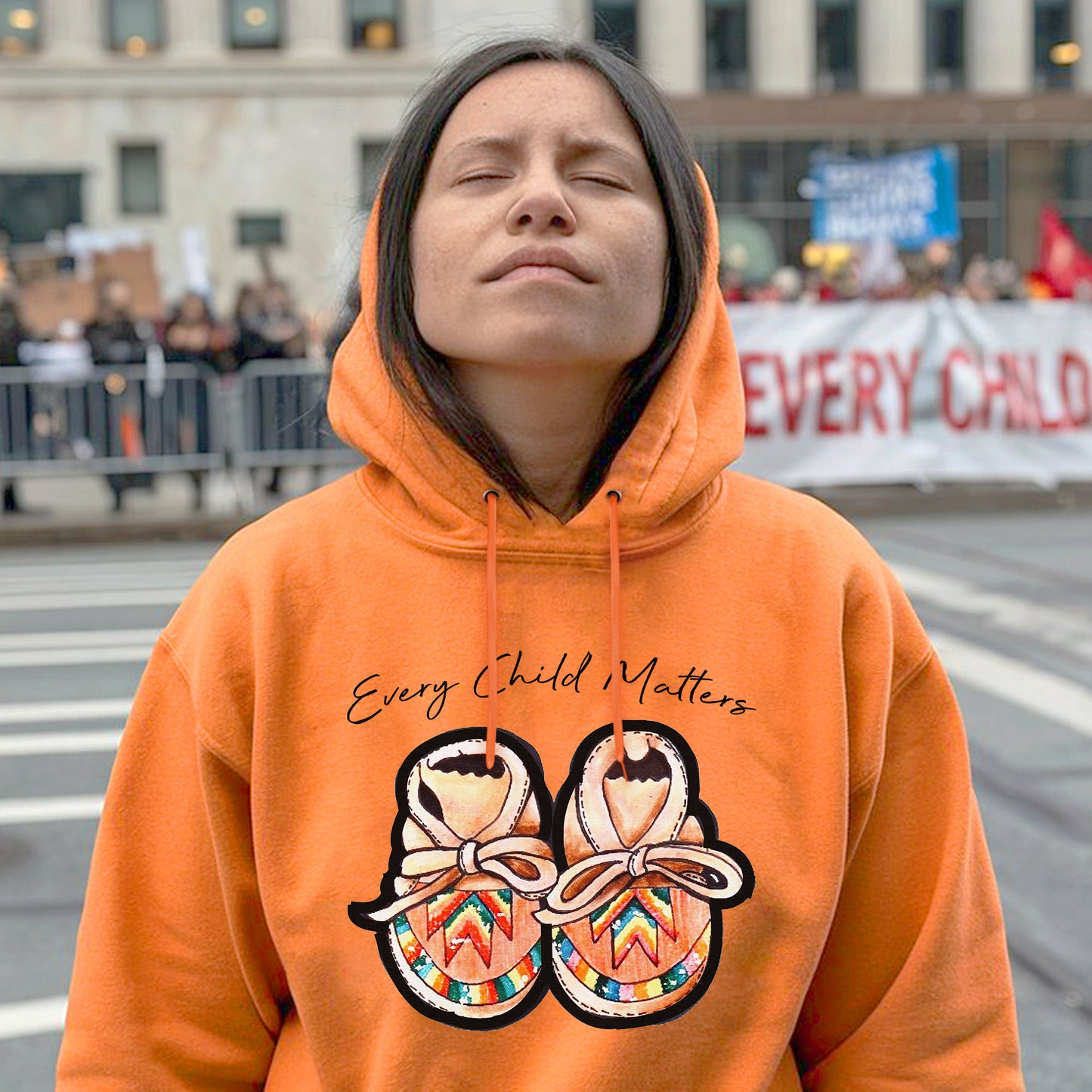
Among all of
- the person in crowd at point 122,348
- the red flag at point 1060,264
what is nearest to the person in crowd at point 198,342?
the person in crowd at point 122,348

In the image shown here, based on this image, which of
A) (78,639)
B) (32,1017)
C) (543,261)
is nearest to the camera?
(543,261)

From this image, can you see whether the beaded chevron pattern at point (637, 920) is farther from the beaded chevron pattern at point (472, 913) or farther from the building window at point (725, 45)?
the building window at point (725, 45)

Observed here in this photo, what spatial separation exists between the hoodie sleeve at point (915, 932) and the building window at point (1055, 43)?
42.1 m

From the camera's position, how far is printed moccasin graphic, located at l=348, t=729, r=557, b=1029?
67.8 inches

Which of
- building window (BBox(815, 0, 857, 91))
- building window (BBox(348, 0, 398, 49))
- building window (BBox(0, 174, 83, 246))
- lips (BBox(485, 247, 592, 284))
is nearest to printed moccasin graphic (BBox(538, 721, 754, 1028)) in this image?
lips (BBox(485, 247, 592, 284))

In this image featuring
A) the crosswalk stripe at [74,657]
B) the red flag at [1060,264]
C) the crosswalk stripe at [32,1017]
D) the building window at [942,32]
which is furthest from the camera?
the building window at [942,32]

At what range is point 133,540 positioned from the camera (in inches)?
583

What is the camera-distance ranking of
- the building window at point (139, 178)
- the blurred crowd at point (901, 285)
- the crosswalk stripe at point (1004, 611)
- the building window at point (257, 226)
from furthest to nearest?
the building window at point (139, 178), the building window at point (257, 226), the blurred crowd at point (901, 285), the crosswalk stripe at point (1004, 611)

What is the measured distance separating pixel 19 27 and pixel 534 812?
36444 mm

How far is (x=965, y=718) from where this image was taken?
735 centimetres

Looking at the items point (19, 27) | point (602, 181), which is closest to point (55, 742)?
point (602, 181)

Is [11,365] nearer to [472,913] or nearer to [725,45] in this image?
[472,913]

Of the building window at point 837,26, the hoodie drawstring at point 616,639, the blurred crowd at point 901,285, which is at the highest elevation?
the building window at point 837,26

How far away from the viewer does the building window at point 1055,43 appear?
40.9 metres
